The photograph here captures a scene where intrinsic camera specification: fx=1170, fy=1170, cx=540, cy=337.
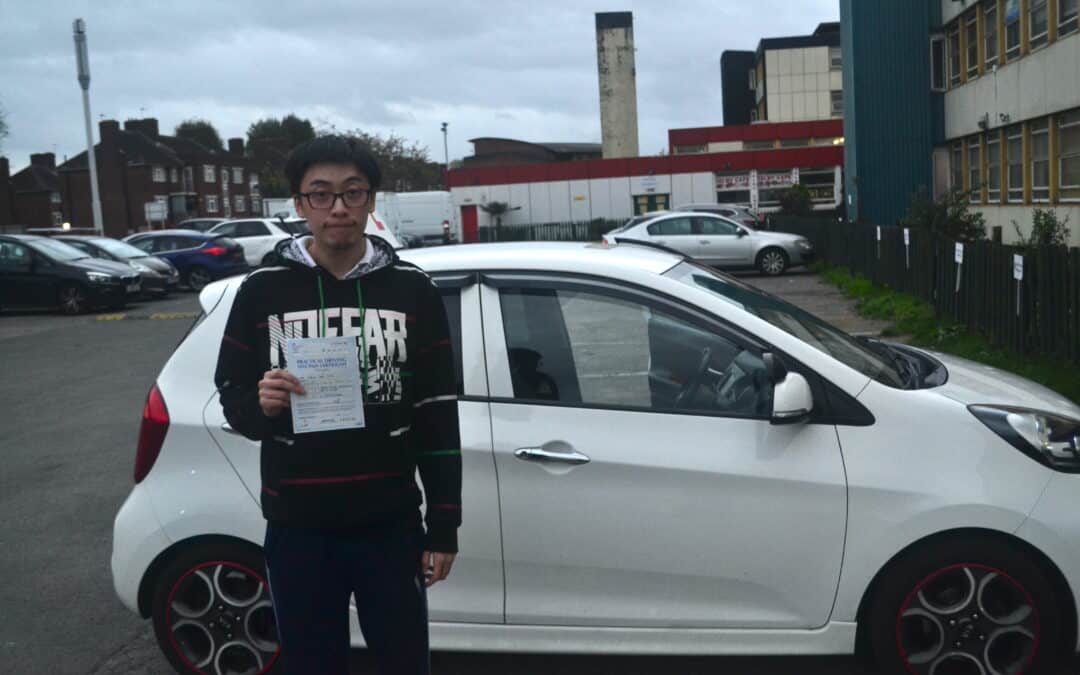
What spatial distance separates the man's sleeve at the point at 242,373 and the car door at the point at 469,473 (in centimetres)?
128

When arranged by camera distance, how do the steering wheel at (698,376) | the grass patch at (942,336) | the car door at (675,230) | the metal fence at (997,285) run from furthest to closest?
the car door at (675,230), the metal fence at (997,285), the grass patch at (942,336), the steering wheel at (698,376)

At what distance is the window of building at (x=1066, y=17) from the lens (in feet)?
73.8

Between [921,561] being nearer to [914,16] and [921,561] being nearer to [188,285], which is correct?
[188,285]

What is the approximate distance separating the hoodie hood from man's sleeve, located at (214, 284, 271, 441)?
0.14m

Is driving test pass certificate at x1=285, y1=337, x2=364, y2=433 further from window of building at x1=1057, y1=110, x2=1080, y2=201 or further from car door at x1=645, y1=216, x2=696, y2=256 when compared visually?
car door at x1=645, y1=216, x2=696, y2=256

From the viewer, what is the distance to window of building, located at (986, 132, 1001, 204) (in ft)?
95.4

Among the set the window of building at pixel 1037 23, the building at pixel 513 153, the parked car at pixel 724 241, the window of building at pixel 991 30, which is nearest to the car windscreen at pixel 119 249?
the parked car at pixel 724 241

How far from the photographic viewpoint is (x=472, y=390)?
433 centimetres

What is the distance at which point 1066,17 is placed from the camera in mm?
22984

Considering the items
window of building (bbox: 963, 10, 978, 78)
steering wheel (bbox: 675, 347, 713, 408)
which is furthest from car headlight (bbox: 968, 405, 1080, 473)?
window of building (bbox: 963, 10, 978, 78)

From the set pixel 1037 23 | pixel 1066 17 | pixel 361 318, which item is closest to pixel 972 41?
pixel 1037 23

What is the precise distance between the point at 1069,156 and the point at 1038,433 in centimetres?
2160

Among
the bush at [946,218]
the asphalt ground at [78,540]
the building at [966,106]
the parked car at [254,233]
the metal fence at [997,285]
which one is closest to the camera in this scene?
the asphalt ground at [78,540]

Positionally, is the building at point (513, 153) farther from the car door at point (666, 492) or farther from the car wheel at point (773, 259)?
the car door at point (666, 492)
